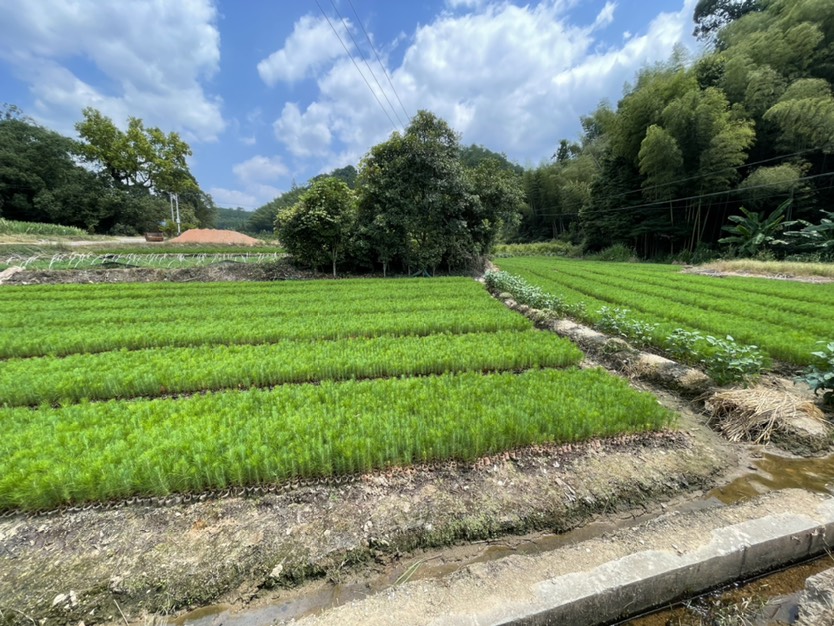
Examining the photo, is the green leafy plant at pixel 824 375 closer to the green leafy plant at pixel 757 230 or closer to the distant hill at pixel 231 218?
the green leafy plant at pixel 757 230

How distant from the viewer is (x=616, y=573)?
6.79 ft

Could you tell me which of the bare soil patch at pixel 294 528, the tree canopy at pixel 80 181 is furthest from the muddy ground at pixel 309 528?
the tree canopy at pixel 80 181

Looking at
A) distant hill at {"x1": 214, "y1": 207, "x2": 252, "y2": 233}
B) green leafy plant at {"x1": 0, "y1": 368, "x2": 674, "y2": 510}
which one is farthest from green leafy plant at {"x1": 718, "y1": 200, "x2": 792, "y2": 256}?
distant hill at {"x1": 214, "y1": 207, "x2": 252, "y2": 233}

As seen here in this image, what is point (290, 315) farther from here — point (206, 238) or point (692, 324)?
point (206, 238)

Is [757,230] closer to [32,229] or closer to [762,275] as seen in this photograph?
[762,275]

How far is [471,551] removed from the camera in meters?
2.56

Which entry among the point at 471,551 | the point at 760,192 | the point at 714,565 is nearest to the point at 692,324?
the point at 714,565

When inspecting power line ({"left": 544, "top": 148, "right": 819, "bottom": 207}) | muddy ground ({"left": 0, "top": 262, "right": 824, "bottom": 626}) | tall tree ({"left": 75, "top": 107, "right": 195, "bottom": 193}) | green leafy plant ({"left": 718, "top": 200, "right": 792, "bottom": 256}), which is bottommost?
muddy ground ({"left": 0, "top": 262, "right": 824, "bottom": 626})

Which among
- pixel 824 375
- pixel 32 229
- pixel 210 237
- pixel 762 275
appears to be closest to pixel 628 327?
pixel 824 375

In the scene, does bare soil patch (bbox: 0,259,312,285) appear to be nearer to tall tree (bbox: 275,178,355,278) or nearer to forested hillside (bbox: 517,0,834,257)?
tall tree (bbox: 275,178,355,278)

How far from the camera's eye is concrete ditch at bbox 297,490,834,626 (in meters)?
1.89

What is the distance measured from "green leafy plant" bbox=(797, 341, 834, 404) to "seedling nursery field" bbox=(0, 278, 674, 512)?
201cm

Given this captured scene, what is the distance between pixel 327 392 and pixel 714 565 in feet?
13.2

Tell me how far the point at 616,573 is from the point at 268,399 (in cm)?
397
